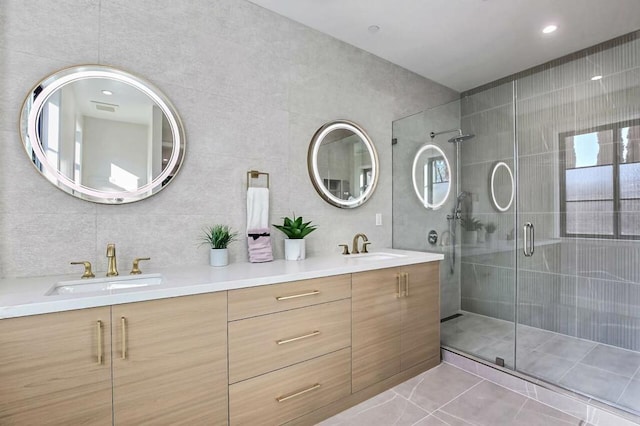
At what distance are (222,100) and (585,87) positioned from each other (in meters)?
2.61

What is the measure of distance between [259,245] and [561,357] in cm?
241

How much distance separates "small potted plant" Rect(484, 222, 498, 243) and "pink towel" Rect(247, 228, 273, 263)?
1931mm

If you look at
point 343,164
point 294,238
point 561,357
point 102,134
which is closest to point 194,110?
point 102,134

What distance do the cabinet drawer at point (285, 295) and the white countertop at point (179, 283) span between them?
0.12 feet

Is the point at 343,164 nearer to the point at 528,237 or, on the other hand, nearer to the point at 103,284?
the point at 528,237

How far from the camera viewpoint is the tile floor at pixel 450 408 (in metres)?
1.81

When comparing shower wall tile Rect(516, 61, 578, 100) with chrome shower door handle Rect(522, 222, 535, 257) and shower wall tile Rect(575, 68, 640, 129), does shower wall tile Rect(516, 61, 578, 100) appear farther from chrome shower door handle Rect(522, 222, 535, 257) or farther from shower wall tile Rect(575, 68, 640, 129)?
chrome shower door handle Rect(522, 222, 535, 257)

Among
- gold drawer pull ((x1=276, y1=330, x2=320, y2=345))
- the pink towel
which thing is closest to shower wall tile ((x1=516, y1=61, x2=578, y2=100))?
the pink towel

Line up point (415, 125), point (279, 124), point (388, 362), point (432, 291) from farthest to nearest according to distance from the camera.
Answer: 1. point (415, 125)
2. point (432, 291)
3. point (279, 124)
4. point (388, 362)

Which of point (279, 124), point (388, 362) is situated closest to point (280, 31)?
point (279, 124)

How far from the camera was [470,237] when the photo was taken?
2900 millimetres

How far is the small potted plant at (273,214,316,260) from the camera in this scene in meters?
2.17

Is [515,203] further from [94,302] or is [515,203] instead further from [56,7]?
[56,7]

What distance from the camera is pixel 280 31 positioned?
2303mm
